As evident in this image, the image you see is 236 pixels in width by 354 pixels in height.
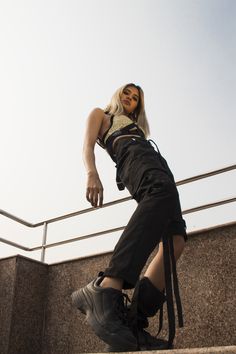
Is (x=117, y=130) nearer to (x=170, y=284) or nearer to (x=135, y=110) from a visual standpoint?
(x=135, y=110)

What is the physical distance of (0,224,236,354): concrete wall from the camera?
8.95 feet

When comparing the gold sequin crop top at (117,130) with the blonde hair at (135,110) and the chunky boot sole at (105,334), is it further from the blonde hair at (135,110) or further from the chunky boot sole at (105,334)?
the chunky boot sole at (105,334)

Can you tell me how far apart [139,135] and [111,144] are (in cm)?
18

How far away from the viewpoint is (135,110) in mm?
2961

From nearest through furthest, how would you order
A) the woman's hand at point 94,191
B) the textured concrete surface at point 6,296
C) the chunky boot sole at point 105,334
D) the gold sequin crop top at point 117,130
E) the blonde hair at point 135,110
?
the chunky boot sole at point 105,334
the woman's hand at point 94,191
the gold sequin crop top at point 117,130
the blonde hair at point 135,110
the textured concrete surface at point 6,296

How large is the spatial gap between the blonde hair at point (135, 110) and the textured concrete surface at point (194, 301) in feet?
3.00

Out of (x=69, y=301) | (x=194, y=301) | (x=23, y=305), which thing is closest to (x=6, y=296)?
(x=23, y=305)

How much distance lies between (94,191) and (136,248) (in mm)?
481

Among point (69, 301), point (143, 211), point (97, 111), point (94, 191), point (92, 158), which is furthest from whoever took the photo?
point (69, 301)

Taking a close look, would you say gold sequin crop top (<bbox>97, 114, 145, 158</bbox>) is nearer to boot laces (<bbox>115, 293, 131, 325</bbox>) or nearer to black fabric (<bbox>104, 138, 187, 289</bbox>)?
black fabric (<bbox>104, 138, 187, 289</bbox>)

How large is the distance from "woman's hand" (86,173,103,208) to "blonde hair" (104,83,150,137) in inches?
24.3

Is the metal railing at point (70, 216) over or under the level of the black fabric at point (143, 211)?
over

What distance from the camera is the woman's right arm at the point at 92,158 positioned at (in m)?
2.26

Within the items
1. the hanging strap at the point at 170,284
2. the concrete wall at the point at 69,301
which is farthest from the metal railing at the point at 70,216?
the hanging strap at the point at 170,284
